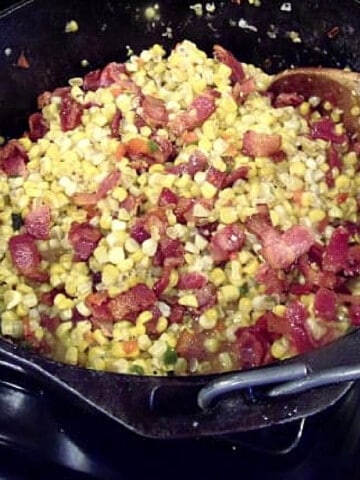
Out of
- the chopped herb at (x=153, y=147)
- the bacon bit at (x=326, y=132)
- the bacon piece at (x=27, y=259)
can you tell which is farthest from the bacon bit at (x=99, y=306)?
the bacon bit at (x=326, y=132)

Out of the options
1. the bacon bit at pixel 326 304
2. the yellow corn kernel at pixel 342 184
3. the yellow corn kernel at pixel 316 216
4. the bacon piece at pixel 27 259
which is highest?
the bacon piece at pixel 27 259

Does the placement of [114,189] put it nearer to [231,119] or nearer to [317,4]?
[231,119]

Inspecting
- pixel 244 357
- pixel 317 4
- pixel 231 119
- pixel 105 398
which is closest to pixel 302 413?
pixel 105 398

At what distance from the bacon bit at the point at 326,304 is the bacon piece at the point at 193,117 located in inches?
17.8

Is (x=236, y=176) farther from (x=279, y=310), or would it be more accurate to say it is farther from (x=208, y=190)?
(x=279, y=310)

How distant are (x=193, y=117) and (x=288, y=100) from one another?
0.21m

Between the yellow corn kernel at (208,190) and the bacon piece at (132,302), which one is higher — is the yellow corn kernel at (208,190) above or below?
above

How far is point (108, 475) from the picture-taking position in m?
1.31

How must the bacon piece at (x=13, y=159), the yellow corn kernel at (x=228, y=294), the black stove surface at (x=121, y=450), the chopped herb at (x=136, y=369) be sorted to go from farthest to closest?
the bacon piece at (x=13, y=159) → the yellow corn kernel at (x=228, y=294) → the chopped herb at (x=136, y=369) → the black stove surface at (x=121, y=450)

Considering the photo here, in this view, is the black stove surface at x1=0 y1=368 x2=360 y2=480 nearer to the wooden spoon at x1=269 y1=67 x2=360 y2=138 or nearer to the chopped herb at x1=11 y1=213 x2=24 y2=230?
the chopped herb at x1=11 y1=213 x2=24 y2=230

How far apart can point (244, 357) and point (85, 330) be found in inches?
10.7

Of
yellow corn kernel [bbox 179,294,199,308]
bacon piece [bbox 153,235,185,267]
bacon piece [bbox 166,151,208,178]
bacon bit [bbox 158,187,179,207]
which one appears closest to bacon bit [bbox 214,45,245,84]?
bacon piece [bbox 166,151,208,178]

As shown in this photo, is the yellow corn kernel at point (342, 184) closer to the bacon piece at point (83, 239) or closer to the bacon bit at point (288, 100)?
the bacon bit at point (288, 100)

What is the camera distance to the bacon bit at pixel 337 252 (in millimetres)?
1521
